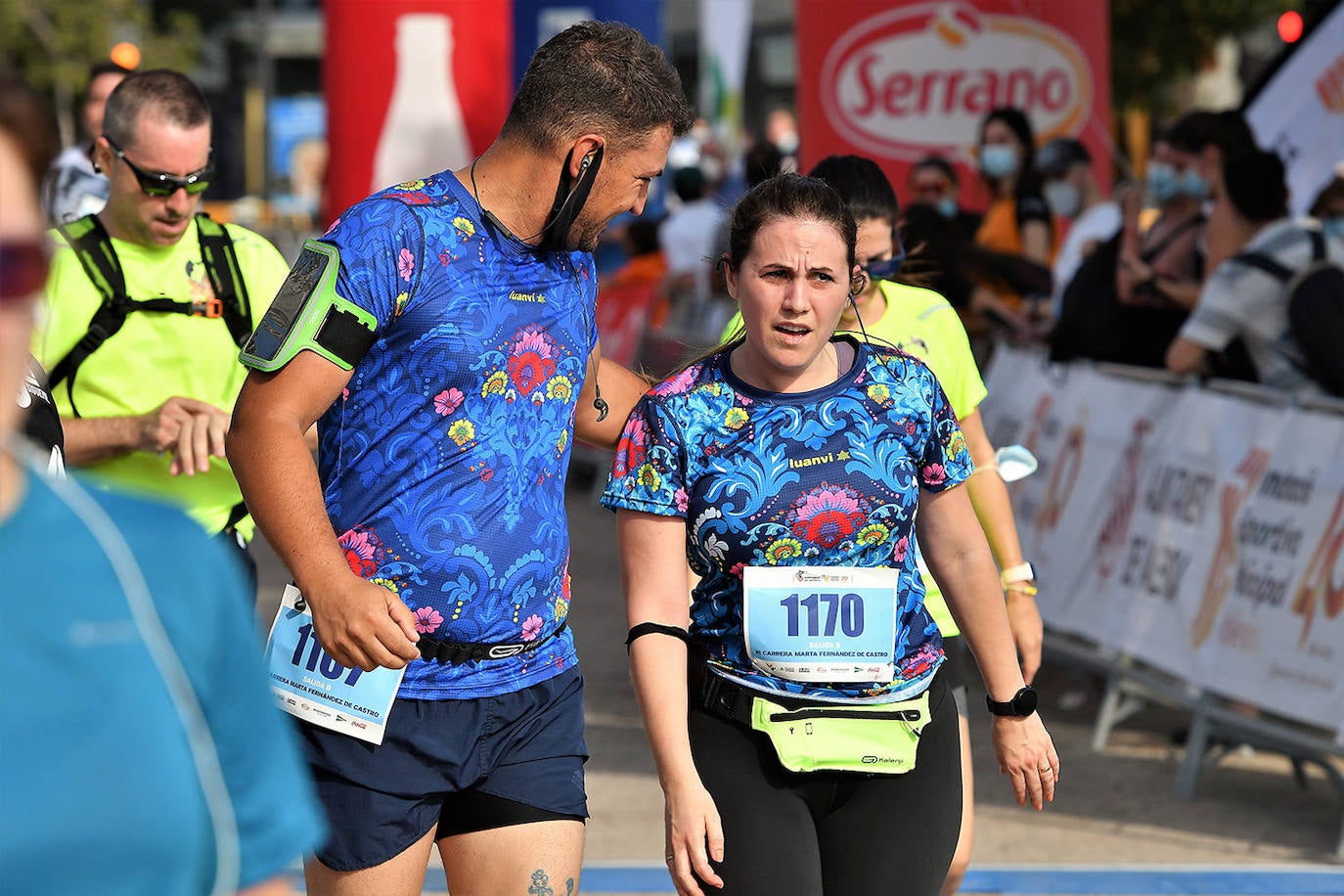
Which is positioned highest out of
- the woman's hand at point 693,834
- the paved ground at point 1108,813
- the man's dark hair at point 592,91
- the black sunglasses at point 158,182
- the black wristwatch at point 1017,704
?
the man's dark hair at point 592,91

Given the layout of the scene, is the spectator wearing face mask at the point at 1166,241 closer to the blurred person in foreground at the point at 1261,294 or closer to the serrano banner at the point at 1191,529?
the serrano banner at the point at 1191,529

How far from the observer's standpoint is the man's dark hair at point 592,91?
135 inches

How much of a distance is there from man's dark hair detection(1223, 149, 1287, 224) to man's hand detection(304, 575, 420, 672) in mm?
5328

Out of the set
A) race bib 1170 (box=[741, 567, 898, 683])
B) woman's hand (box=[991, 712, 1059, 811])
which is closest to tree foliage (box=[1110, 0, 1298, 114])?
woman's hand (box=[991, 712, 1059, 811])

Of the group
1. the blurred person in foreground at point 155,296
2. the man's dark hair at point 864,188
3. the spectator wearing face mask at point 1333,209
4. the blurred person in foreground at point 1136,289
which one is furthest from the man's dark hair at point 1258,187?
the blurred person in foreground at point 155,296

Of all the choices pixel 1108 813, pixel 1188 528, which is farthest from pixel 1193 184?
pixel 1108 813

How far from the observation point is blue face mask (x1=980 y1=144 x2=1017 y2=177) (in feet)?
33.7

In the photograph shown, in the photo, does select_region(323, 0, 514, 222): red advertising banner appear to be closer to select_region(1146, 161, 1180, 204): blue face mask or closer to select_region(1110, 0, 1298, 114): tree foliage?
select_region(1146, 161, 1180, 204): blue face mask

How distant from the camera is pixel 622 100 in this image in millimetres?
3439

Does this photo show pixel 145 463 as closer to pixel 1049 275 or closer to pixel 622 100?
pixel 622 100

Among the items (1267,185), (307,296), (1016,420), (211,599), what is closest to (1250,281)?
(1267,185)

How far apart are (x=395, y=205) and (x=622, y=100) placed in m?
0.46

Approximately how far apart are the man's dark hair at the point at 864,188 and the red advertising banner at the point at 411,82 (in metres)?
6.48

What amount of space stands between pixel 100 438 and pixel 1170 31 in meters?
22.2
